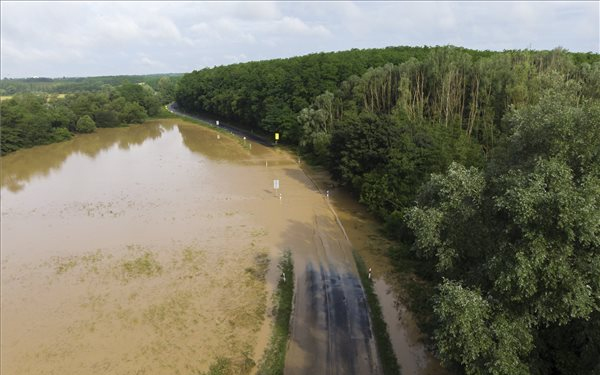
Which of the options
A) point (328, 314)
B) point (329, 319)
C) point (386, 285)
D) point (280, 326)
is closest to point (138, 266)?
point (280, 326)

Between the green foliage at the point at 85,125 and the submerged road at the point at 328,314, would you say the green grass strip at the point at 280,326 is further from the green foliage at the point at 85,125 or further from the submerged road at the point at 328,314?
the green foliage at the point at 85,125

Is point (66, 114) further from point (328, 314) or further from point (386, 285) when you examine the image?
point (328, 314)

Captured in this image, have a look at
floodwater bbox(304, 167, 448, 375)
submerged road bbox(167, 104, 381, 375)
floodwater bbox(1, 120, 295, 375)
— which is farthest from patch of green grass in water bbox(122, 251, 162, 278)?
floodwater bbox(304, 167, 448, 375)

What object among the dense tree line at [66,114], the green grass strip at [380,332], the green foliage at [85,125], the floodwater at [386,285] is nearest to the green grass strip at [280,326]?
the green grass strip at [380,332]

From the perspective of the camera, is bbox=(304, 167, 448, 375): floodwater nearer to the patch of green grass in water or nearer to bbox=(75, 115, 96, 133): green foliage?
the patch of green grass in water

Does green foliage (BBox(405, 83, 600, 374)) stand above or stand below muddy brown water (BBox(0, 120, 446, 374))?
above

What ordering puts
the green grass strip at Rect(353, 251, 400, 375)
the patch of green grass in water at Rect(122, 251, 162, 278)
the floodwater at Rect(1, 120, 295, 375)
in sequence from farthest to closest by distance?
the patch of green grass in water at Rect(122, 251, 162, 278) → the floodwater at Rect(1, 120, 295, 375) → the green grass strip at Rect(353, 251, 400, 375)

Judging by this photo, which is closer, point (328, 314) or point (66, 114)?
point (328, 314)
